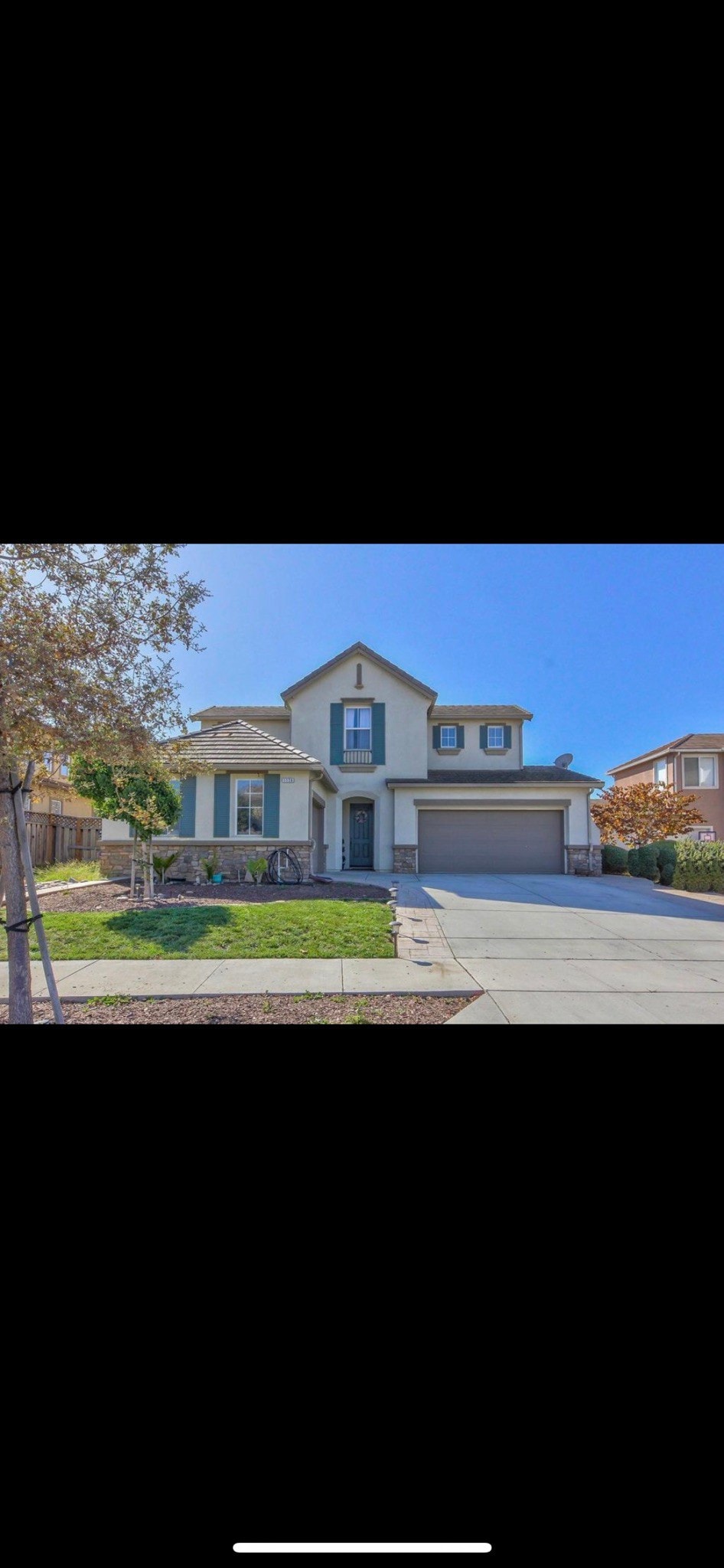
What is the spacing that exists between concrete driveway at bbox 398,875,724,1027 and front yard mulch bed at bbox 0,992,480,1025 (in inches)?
12.8

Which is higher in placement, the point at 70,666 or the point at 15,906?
the point at 70,666


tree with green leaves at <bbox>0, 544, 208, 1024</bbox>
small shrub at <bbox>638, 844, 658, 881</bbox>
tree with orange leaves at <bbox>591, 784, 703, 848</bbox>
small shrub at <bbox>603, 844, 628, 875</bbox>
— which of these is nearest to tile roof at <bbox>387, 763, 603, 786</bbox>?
tree with orange leaves at <bbox>591, 784, 703, 848</bbox>

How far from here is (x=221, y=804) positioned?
35.0ft

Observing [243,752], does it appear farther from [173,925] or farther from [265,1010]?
[265,1010]

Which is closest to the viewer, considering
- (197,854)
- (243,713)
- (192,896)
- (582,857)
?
(192,896)

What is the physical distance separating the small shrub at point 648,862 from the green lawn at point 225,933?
809cm

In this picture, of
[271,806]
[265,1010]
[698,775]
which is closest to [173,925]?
[265,1010]

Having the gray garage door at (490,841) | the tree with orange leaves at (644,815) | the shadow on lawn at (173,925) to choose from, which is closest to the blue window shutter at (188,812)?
the shadow on lawn at (173,925)

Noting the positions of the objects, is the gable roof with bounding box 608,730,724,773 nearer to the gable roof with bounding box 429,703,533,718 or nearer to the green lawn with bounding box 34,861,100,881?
the gable roof with bounding box 429,703,533,718

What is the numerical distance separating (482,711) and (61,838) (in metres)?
10.5
